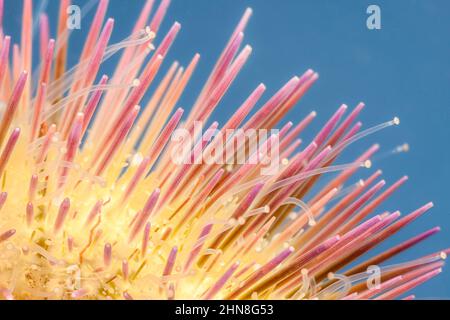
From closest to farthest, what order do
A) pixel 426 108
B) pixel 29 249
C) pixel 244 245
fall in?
1. pixel 29 249
2. pixel 244 245
3. pixel 426 108

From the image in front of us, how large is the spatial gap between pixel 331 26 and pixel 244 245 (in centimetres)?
80

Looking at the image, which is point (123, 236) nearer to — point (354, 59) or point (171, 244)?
point (171, 244)

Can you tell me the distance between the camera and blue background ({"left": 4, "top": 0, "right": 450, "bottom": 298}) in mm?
1357

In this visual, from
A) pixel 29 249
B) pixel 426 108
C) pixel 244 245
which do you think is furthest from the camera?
pixel 426 108

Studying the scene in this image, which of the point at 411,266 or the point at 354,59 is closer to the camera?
the point at 411,266

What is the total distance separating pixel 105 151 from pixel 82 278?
5.5 inches

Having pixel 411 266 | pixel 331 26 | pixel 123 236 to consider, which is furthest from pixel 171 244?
pixel 331 26

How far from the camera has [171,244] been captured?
0.71m

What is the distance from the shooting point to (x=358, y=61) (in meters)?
1.44

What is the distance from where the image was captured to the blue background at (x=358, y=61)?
1357 millimetres

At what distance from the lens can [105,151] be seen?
70 cm

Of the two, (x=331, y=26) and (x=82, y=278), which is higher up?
(x=331, y=26)
